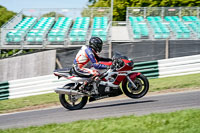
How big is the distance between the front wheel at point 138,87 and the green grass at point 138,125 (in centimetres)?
180

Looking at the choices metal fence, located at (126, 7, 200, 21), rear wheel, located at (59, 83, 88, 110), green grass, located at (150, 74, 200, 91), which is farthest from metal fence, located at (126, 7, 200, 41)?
rear wheel, located at (59, 83, 88, 110)

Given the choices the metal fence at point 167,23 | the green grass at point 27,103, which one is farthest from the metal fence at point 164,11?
the green grass at point 27,103

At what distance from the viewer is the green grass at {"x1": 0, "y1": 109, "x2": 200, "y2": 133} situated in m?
5.02

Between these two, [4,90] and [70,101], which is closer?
[70,101]

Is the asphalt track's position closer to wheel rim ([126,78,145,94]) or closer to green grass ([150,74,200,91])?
wheel rim ([126,78,145,94])

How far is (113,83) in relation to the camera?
7777 millimetres

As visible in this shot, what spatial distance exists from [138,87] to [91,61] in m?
1.36

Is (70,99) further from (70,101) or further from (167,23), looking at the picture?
(167,23)

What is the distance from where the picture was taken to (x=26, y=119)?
25.6ft

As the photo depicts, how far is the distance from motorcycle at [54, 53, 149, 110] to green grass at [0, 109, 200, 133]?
1783 millimetres

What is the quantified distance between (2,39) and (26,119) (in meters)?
14.3

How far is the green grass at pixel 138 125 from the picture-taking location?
16.5ft

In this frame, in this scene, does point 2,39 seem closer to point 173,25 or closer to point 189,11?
point 173,25

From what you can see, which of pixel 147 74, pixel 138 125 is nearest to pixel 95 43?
pixel 138 125
